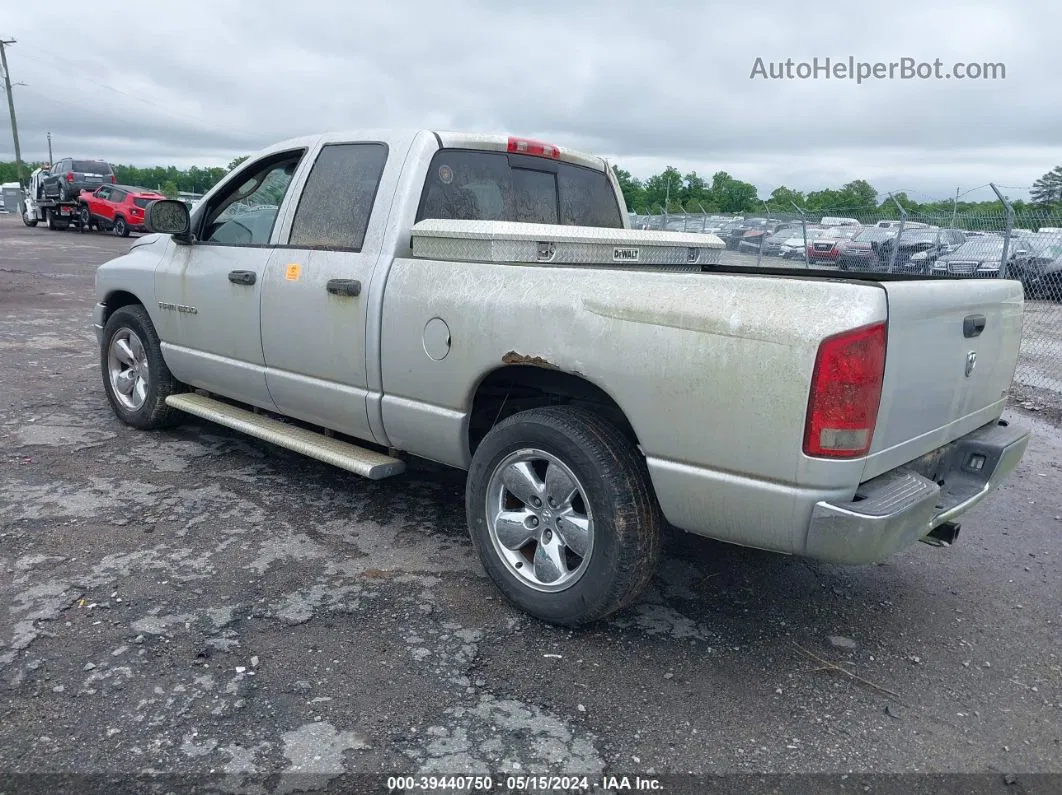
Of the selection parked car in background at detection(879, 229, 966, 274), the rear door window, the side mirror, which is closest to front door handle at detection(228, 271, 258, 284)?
the rear door window

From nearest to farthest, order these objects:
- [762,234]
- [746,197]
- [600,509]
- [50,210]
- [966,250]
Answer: [600,509] → [966,250] → [762,234] → [50,210] → [746,197]

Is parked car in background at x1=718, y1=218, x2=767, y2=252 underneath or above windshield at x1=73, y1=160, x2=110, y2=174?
underneath

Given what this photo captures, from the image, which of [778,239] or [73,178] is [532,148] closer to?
[778,239]

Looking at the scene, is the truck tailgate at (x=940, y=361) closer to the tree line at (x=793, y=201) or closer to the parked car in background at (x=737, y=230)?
the tree line at (x=793, y=201)

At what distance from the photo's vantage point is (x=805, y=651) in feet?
10.6

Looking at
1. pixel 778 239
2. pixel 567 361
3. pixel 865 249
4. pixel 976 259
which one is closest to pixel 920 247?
pixel 976 259

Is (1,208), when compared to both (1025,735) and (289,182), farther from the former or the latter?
(1025,735)

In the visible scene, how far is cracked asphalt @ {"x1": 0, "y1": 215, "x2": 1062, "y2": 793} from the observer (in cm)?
259

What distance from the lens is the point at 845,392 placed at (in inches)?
101

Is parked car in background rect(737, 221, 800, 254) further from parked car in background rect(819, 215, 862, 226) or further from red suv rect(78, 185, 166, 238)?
red suv rect(78, 185, 166, 238)

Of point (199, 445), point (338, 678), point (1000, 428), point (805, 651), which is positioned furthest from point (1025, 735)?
point (199, 445)

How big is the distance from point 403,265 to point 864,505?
216cm

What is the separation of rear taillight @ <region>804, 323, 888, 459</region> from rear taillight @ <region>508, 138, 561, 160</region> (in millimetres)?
2410

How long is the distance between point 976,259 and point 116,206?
79.6 ft
